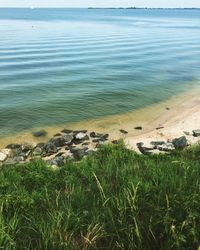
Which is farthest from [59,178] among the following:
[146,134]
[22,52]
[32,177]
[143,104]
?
[22,52]

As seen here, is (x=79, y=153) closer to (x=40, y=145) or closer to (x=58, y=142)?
(x=58, y=142)

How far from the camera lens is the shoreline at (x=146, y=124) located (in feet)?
47.2

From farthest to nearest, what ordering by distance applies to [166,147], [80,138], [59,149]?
[80,138], [59,149], [166,147]

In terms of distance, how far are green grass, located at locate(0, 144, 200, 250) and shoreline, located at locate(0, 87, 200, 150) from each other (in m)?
4.96

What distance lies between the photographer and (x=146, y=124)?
54.4 ft

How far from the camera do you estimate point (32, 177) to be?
8.62 metres

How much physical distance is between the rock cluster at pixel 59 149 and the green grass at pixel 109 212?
133 inches

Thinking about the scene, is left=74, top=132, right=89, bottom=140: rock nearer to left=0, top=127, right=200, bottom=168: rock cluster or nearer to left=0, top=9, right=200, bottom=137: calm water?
left=0, top=127, right=200, bottom=168: rock cluster

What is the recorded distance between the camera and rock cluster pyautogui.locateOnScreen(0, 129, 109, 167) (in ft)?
38.8

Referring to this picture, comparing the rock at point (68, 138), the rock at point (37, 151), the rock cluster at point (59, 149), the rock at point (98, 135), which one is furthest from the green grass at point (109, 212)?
the rock at point (98, 135)

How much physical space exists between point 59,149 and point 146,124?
4996 millimetres

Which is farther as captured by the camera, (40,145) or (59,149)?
(40,145)

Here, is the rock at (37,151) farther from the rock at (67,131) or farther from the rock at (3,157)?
the rock at (67,131)

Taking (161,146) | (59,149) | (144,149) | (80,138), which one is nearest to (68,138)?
(80,138)
